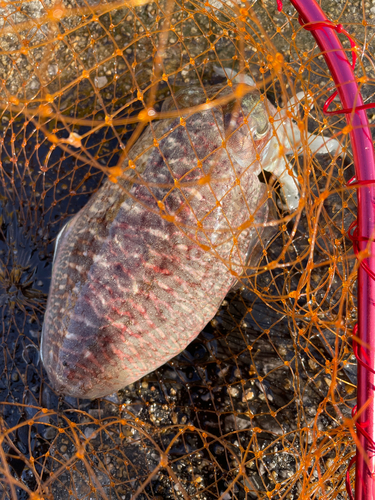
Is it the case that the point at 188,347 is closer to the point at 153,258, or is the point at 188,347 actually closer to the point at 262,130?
the point at 153,258

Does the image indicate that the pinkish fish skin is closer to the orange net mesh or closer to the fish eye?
the fish eye

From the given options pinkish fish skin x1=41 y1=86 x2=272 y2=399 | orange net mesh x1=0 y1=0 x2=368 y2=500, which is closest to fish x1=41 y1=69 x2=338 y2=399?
pinkish fish skin x1=41 y1=86 x2=272 y2=399

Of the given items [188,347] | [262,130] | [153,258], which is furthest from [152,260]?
[262,130]

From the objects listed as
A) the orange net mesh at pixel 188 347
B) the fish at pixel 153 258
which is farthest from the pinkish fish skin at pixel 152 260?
the orange net mesh at pixel 188 347

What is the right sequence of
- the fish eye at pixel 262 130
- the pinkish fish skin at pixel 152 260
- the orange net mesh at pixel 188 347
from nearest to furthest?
the pinkish fish skin at pixel 152 260
the fish eye at pixel 262 130
the orange net mesh at pixel 188 347

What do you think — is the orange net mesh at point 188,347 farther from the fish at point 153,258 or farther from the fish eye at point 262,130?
the fish at point 153,258

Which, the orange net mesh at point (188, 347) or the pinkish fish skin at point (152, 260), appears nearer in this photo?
the pinkish fish skin at point (152, 260)

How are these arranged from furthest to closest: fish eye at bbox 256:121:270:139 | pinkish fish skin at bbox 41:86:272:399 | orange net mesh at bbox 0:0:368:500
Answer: orange net mesh at bbox 0:0:368:500 < fish eye at bbox 256:121:270:139 < pinkish fish skin at bbox 41:86:272:399

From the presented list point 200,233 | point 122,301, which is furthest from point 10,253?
point 200,233
